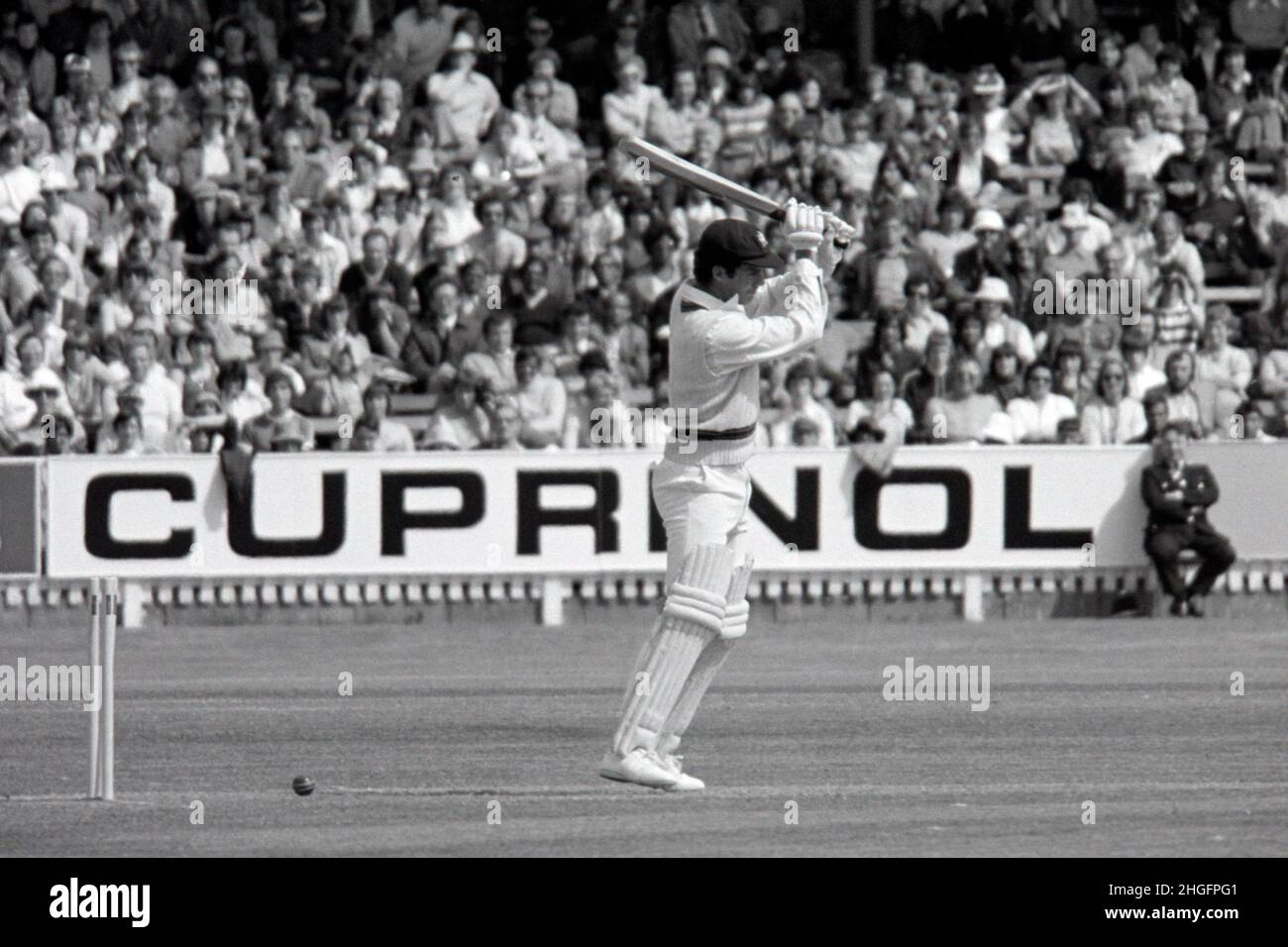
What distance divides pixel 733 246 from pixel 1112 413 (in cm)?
1076

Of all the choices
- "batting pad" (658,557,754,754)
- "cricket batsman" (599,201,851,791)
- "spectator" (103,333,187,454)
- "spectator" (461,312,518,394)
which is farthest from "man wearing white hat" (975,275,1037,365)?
"batting pad" (658,557,754,754)

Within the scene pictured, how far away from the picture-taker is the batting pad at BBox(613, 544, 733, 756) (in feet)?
35.8

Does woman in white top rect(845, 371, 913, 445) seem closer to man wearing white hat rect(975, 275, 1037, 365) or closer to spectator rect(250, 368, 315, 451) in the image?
man wearing white hat rect(975, 275, 1037, 365)

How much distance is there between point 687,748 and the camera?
511 inches

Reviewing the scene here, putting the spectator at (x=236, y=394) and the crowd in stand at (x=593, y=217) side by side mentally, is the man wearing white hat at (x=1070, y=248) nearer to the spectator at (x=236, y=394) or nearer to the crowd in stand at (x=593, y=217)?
the crowd in stand at (x=593, y=217)

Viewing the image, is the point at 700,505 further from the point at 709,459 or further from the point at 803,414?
the point at 803,414

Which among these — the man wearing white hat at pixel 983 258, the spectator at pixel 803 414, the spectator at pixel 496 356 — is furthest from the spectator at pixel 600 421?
the man wearing white hat at pixel 983 258

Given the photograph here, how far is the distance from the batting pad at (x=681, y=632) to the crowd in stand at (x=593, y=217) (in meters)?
9.44

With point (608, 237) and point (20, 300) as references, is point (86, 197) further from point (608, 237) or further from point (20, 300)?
A: point (608, 237)

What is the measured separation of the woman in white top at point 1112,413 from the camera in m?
21.2

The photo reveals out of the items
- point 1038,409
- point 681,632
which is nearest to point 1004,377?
point 1038,409

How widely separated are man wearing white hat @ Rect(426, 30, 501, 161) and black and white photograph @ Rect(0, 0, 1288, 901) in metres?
0.05
